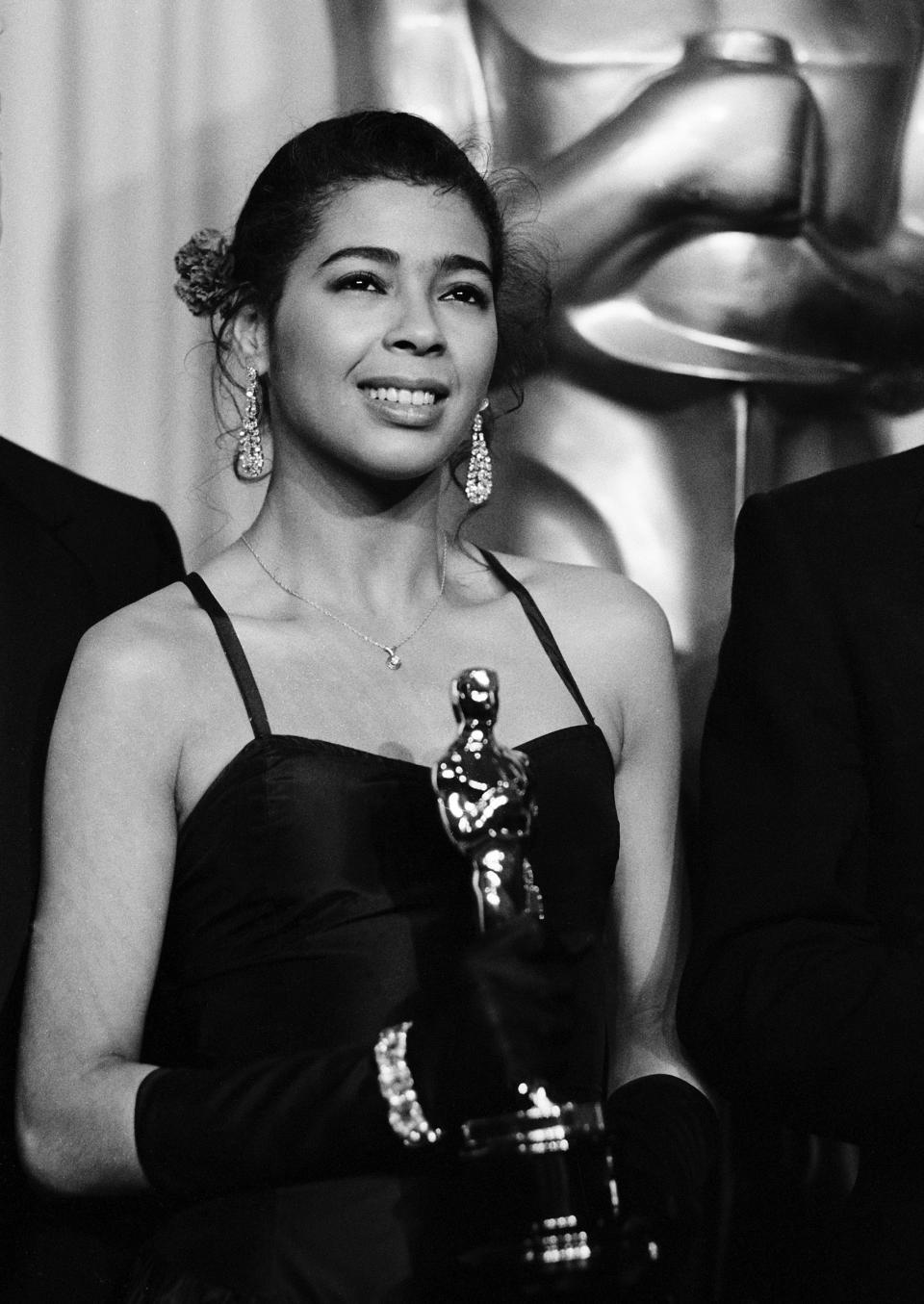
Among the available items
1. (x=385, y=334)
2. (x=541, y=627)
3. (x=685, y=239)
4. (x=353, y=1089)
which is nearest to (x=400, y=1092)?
(x=353, y=1089)

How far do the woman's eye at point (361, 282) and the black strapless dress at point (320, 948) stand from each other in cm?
34

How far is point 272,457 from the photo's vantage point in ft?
6.05

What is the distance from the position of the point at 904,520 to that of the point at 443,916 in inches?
19.9

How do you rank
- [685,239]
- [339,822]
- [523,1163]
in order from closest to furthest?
[523,1163] → [339,822] → [685,239]

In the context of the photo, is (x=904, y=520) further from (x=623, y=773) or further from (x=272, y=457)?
(x=272, y=457)

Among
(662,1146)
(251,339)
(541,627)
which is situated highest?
(251,339)

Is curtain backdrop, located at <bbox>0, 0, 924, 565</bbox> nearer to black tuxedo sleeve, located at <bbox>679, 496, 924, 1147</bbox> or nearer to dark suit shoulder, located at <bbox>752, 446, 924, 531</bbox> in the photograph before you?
dark suit shoulder, located at <bbox>752, 446, 924, 531</bbox>

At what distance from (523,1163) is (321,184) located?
945 mm

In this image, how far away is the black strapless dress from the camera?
150 centimetres

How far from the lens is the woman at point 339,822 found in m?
1.46

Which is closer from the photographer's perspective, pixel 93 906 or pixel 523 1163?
pixel 523 1163

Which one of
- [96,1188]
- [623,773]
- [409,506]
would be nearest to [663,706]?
[623,773]

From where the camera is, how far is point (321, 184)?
→ 178 centimetres

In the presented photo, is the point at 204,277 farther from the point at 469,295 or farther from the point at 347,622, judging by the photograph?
the point at 347,622
